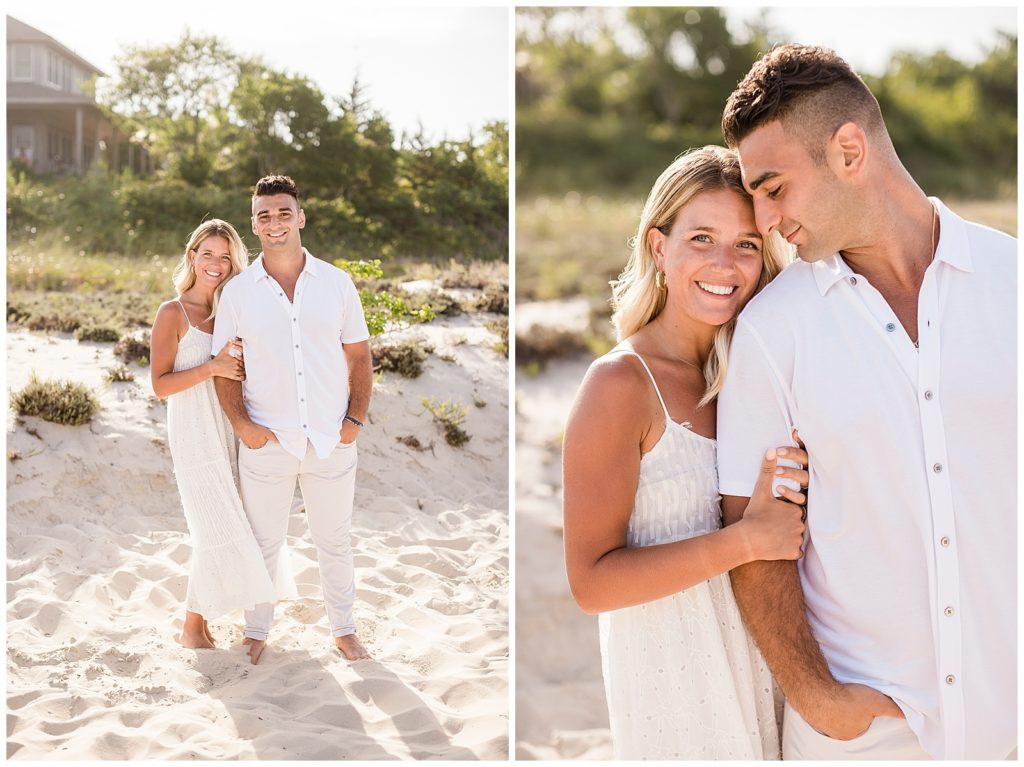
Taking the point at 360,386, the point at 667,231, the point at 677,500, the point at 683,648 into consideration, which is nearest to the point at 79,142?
the point at 360,386

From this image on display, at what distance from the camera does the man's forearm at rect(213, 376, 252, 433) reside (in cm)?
309

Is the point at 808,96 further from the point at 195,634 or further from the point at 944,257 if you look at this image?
the point at 195,634

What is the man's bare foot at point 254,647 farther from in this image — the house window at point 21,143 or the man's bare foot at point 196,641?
the house window at point 21,143

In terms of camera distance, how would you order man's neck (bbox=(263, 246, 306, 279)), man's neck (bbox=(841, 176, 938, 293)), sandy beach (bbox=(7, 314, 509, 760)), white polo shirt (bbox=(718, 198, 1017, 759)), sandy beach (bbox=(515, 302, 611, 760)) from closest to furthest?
white polo shirt (bbox=(718, 198, 1017, 759)) < man's neck (bbox=(841, 176, 938, 293)) < sandy beach (bbox=(7, 314, 509, 760)) < man's neck (bbox=(263, 246, 306, 279)) < sandy beach (bbox=(515, 302, 611, 760))

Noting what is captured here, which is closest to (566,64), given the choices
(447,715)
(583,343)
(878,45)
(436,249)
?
(878,45)

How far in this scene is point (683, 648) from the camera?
2.06 meters

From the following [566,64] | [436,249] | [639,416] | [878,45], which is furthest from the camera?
[878,45]

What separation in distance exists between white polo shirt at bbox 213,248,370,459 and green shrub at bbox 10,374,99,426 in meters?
0.50

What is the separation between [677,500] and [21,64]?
248cm

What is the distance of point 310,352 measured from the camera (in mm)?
3158

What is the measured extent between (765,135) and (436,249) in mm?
1605

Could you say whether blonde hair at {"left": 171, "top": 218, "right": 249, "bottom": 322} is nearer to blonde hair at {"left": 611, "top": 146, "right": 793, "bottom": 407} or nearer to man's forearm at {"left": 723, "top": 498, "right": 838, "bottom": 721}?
blonde hair at {"left": 611, "top": 146, "right": 793, "bottom": 407}

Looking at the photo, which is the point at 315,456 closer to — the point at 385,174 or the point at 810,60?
the point at 385,174

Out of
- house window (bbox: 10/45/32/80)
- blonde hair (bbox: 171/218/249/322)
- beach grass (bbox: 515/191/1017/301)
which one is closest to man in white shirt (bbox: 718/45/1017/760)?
blonde hair (bbox: 171/218/249/322)
